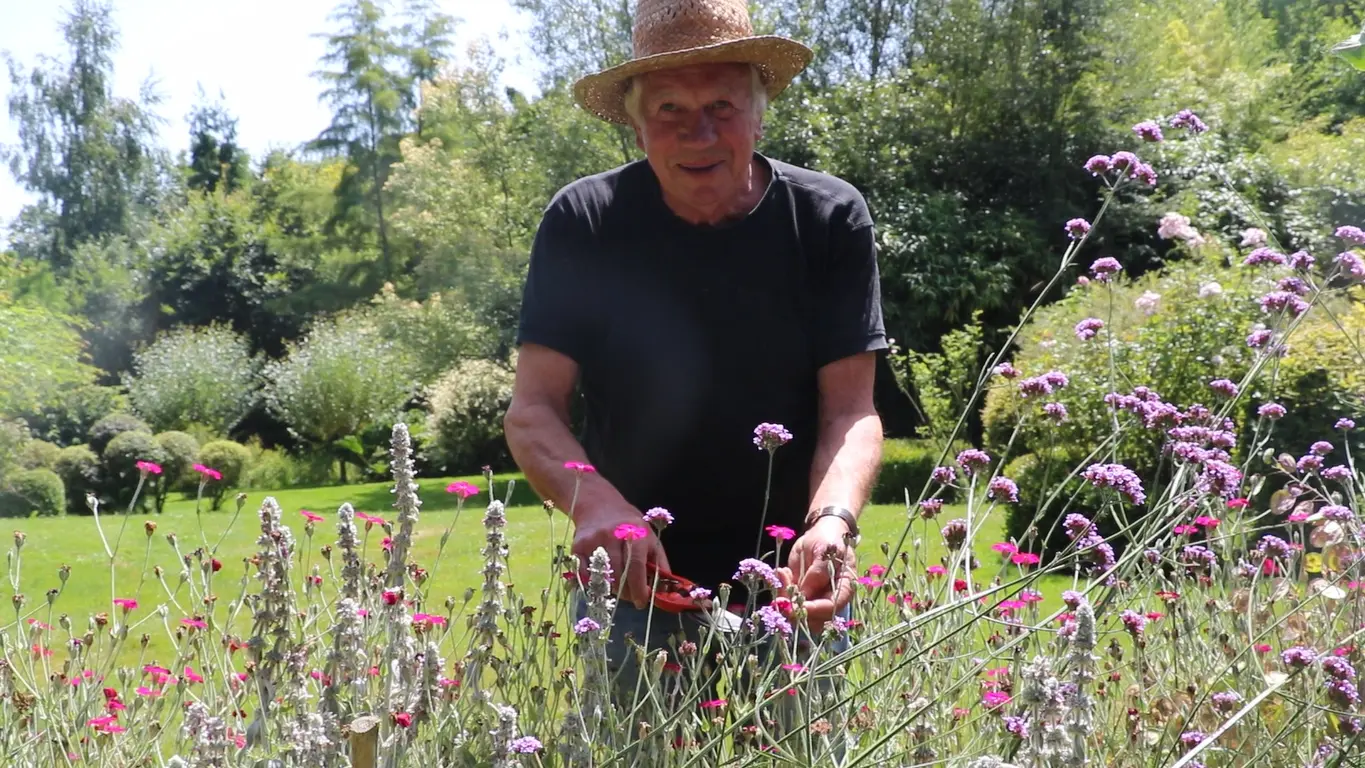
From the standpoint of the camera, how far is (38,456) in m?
17.3

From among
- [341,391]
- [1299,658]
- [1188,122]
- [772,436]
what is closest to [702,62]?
[772,436]

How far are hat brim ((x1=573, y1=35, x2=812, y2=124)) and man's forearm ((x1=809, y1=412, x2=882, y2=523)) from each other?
0.61 m

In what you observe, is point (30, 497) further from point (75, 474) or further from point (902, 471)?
point (902, 471)

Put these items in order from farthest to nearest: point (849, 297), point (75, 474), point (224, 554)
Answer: point (75, 474), point (224, 554), point (849, 297)

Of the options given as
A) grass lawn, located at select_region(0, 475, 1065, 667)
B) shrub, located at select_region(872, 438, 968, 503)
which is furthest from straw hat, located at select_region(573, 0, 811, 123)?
shrub, located at select_region(872, 438, 968, 503)

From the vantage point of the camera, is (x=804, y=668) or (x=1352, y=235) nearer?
(x=804, y=668)

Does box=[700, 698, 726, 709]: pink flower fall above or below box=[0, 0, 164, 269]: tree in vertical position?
below

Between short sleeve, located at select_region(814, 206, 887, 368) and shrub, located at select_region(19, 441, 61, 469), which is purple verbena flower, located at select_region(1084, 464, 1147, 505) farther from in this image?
shrub, located at select_region(19, 441, 61, 469)

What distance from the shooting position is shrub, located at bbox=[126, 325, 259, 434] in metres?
22.9

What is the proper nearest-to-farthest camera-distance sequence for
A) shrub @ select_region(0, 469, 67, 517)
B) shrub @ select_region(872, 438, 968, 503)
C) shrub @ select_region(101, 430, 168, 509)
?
1. shrub @ select_region(872, 438, 968, 503)
2. shrub @ select_region(0, 469, 67, 517)
3. shrub @ select_region(101, 430, 168, 509)

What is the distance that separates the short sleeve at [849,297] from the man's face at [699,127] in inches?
10.3

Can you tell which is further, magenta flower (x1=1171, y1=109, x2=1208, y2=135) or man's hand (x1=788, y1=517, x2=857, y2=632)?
magenta flower (x1=1171, y1=109, x2=1208, y2=135)

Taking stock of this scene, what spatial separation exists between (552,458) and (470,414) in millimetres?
18154

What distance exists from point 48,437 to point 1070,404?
1695 cm
